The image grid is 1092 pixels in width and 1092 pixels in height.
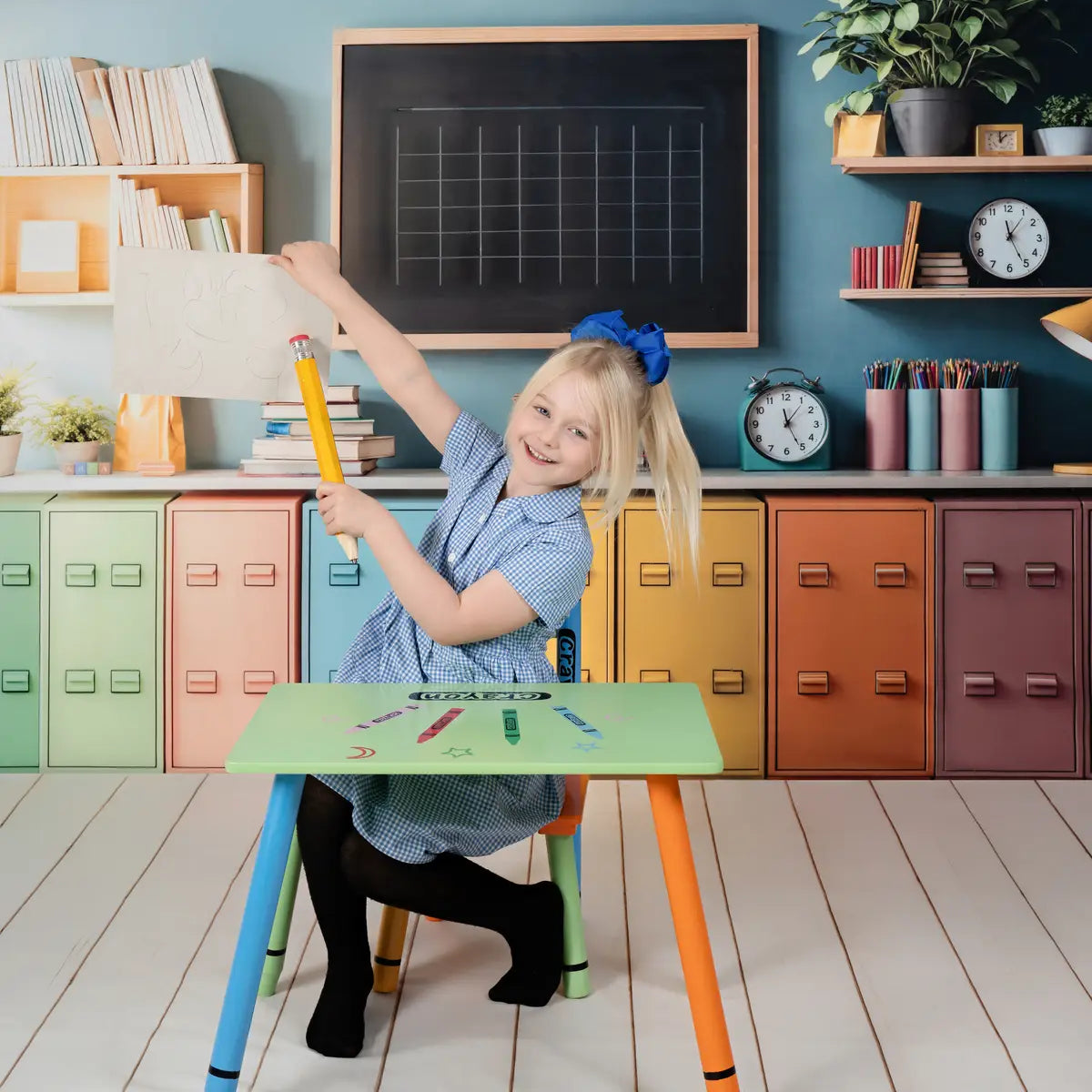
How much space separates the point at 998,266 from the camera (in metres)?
3.29

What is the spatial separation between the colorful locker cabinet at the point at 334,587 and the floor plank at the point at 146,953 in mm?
370

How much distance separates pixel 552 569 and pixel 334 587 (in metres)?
1.37

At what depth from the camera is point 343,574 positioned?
122 inches

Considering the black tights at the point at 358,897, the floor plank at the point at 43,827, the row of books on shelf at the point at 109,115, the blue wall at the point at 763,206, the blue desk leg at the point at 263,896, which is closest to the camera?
the blue desk leg at the point at 263,896

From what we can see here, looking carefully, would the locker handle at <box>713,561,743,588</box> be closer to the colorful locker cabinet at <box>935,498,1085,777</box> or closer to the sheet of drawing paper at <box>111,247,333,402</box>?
the colorful locker cabinet at <box>935,498,1085,777</box>

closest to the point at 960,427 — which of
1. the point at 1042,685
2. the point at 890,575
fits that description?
the point at 890,575

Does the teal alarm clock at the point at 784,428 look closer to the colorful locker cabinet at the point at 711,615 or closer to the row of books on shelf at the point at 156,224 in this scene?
the colorful locker cabinet at the point at 711,615

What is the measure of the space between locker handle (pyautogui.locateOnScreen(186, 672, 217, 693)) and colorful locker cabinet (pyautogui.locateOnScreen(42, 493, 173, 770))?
0.25 feet

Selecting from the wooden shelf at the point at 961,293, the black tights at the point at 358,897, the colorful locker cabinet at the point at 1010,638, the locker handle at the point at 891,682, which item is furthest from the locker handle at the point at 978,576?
the black tights at the point at 358,897

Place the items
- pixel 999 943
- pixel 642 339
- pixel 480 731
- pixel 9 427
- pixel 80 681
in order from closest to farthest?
pixel 480 731 < pixel 642 339 < pixel 999 943 < pixel 80 681 < pixel 9 427

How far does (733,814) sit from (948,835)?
455 mm

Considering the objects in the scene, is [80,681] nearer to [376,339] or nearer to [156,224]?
[156,224]

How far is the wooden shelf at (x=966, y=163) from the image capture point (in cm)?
316

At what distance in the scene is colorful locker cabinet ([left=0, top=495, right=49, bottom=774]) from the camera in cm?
312
